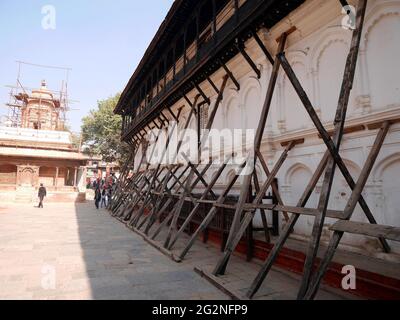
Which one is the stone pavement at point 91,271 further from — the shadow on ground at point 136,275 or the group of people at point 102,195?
the group of people at point 102,195

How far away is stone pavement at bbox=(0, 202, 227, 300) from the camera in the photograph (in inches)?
171

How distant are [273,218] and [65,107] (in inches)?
1755

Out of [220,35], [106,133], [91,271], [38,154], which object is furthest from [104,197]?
[220,35]

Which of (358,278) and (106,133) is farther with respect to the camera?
(106,133)

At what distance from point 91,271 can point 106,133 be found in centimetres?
2567

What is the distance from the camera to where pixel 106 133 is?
29.4 m

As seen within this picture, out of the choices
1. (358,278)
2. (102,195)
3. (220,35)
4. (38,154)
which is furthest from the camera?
(38,154)

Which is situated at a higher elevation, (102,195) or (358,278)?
(358,278)

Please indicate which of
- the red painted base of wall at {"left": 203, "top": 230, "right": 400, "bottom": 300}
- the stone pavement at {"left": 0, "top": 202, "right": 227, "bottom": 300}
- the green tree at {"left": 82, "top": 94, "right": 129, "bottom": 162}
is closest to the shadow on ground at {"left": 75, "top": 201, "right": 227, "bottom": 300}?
the stone pavement at {"left": 0, "top": 202, "right": 227, "bottom": 300}

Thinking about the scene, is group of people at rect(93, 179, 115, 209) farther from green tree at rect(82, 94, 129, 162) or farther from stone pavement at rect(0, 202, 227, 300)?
stone pavement at rect(0, 202, 227, 300)

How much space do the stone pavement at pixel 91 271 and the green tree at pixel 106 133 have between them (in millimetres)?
20739

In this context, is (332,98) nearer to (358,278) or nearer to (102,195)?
(358,278)

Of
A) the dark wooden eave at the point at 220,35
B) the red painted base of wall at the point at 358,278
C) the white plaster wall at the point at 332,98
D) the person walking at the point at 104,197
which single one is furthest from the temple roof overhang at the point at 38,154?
the red painted base of wall at the point at 358,278

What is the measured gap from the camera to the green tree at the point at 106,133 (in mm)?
29180
